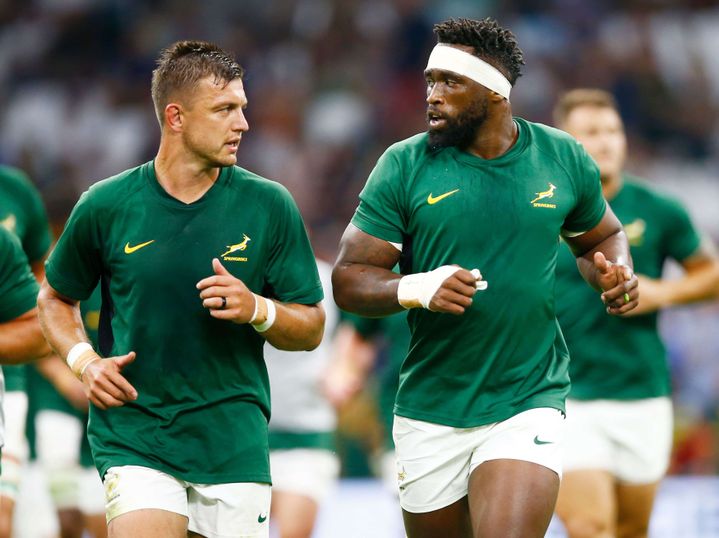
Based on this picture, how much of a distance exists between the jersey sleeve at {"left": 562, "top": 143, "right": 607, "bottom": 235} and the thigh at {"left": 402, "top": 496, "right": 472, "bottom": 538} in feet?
4.48

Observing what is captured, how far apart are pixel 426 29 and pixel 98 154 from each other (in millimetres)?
4204

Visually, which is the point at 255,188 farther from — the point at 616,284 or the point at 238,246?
the point at 616,284

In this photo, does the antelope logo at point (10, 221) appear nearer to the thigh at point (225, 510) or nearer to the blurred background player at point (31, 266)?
the blurred background player at point (31, 266)

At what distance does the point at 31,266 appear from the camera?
822 cm

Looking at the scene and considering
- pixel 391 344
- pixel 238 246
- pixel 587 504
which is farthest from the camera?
pixel 391 344

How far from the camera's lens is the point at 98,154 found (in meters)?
15.9

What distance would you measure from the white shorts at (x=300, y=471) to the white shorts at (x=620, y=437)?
1.66m

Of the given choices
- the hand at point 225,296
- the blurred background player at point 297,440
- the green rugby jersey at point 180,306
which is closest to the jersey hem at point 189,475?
the green rugby jersey at point 180,306

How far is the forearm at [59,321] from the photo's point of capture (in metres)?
5.56

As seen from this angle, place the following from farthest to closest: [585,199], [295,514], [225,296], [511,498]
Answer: [295,514]
[585,199]
[511,498]
[225,296]

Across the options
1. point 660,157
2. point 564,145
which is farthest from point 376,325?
point 660,157

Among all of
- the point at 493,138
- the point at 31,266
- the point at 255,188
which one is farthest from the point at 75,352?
the point at 31,266

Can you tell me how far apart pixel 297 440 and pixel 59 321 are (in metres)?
3.34

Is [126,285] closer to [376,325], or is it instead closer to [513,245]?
[513,245]
